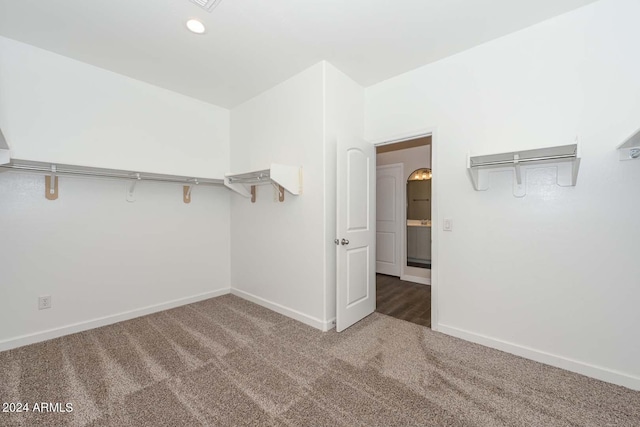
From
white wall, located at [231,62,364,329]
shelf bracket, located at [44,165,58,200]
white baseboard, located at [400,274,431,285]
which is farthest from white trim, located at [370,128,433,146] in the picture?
shelf bracket, located at [44,165,58,200]

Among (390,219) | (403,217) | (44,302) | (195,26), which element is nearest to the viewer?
(195,26)

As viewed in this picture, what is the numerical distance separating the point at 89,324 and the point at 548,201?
14.2ft

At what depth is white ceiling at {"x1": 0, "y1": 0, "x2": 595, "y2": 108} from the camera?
192 cm

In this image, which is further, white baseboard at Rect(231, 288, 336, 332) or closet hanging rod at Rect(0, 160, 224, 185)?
white baseboard at Rect(231, 288, 336, 332)

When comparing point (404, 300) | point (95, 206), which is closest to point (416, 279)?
point (404, 300)

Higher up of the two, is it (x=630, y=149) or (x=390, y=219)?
(x=630, y=149)

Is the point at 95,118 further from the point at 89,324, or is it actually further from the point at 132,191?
the point at 89,324

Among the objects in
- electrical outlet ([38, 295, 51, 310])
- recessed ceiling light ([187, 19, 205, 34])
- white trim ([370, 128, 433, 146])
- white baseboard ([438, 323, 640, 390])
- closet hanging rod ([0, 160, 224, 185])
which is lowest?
white baseboard ([438, 323, 640, 390])

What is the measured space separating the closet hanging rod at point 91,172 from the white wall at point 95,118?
18 centimetres

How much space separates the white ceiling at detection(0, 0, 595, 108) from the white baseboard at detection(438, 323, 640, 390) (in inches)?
103

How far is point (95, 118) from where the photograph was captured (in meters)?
2.69

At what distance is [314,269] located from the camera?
8.89 feet

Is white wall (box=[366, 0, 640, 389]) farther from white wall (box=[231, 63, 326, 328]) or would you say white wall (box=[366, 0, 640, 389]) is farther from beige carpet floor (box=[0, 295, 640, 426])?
white wall (box=[231, 63, 326, 328])

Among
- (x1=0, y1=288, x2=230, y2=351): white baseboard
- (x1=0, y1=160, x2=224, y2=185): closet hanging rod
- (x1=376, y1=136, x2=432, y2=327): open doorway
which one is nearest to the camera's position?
(x1=0, y1=160, x2=224, y2=185): closet hanging rod
